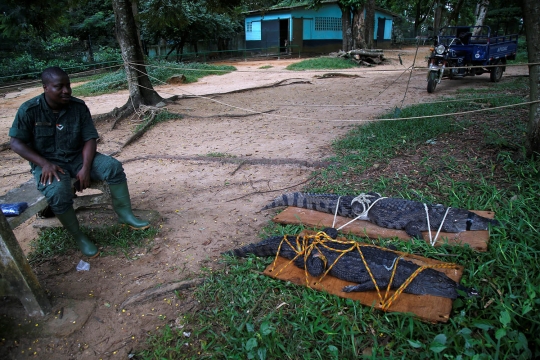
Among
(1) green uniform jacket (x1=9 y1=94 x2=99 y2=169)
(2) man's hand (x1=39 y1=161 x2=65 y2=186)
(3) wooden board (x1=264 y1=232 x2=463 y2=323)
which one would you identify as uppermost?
(1) green uniform jacket (x1=9 y1=94 x2=99 y2=169)

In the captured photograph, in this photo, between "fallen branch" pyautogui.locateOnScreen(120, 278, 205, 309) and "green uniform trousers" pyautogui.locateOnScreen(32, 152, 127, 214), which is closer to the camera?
"fallen branch" pyautogui.locateOnScreen(120, 278, 205, 309)

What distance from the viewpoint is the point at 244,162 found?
5496 mm

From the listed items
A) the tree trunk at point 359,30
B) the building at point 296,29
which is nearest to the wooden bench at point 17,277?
the tree trunk at point 359,30

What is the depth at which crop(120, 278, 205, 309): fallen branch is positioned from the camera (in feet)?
8.98

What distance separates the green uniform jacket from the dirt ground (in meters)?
1.00

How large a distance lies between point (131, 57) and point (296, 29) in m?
18.8

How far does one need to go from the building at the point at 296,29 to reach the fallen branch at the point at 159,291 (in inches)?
943

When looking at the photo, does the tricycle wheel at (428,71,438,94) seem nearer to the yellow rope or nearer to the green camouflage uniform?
the yellow rope

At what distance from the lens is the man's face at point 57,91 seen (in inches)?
124

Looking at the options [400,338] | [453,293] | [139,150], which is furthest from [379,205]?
[139,150]

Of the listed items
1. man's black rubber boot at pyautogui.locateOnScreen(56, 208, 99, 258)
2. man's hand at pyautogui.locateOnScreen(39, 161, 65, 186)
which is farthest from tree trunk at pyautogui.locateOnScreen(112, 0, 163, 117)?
man's black rubber boot at pyautogui.locateOnScreen(56, 208, 99, 258)

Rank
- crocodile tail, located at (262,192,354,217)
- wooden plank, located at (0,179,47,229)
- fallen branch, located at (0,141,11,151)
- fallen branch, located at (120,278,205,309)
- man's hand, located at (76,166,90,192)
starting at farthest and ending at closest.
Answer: fallen branch, located at (0,141,11,151) < crocodile tail, located at (262,192,354,217) < man's hand, located at (76,166,90,192) < wooden plank, located at (0,179,47,229) < fallen branch, located at (120,278,205,309)

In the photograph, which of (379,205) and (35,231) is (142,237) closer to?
(35,231)

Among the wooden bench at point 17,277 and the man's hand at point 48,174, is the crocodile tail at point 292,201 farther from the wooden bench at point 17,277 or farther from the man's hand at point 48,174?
the wooden bench at point 17,277
